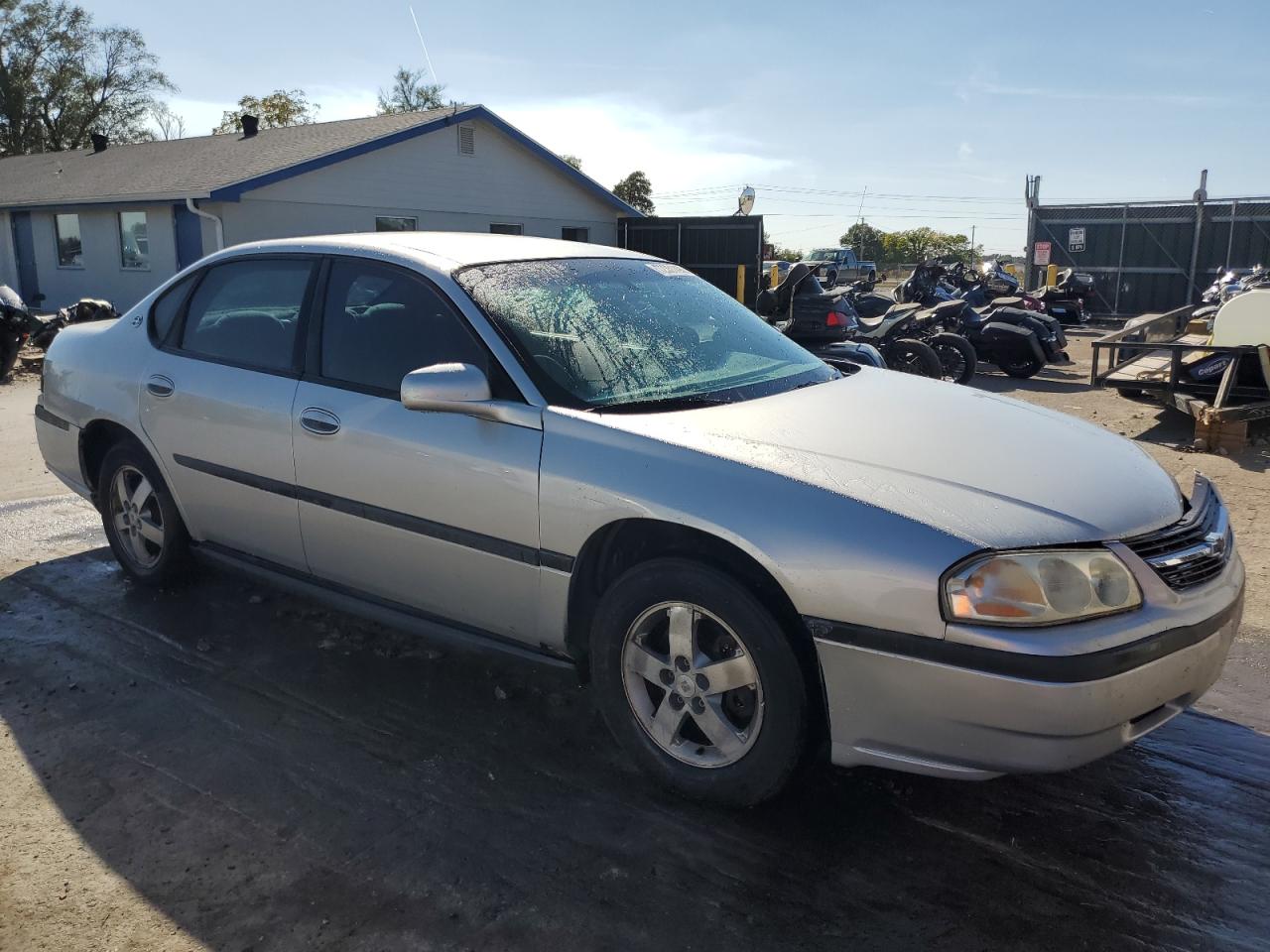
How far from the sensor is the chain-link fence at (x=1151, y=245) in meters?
23.2

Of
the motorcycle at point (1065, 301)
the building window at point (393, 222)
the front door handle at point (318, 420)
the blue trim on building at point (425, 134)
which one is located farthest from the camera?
A: the building window at point (393, 222)

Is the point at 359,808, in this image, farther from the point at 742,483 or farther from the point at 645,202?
the point at 645,202

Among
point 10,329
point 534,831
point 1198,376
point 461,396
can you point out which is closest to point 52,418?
point 461,396

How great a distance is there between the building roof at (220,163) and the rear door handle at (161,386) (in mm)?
14121

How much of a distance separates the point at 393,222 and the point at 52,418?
1640 centimetres

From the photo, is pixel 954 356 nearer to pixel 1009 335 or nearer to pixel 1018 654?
pixel 1009 335

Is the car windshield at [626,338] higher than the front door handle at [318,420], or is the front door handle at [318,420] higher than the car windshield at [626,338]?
the car windshield at [626,338]

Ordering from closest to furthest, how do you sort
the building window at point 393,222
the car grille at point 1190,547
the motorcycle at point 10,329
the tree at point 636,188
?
the car grille at point 1190,547 → the motorcycle at point 10,329 → the building window at point 393,222 → the tree at point 636,188

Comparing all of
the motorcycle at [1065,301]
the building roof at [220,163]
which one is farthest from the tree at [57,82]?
the motorcycle at [1065,301]

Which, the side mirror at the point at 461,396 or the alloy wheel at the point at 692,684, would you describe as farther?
the side mirror at the point at 461,396

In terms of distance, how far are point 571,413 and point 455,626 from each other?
94cm

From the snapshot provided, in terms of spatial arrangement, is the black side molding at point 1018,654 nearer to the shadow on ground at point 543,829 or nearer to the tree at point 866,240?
the shadow on ground at point 543,829

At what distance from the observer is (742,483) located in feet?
9.05

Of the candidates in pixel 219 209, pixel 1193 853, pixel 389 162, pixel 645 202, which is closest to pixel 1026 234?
pixel 389 162
